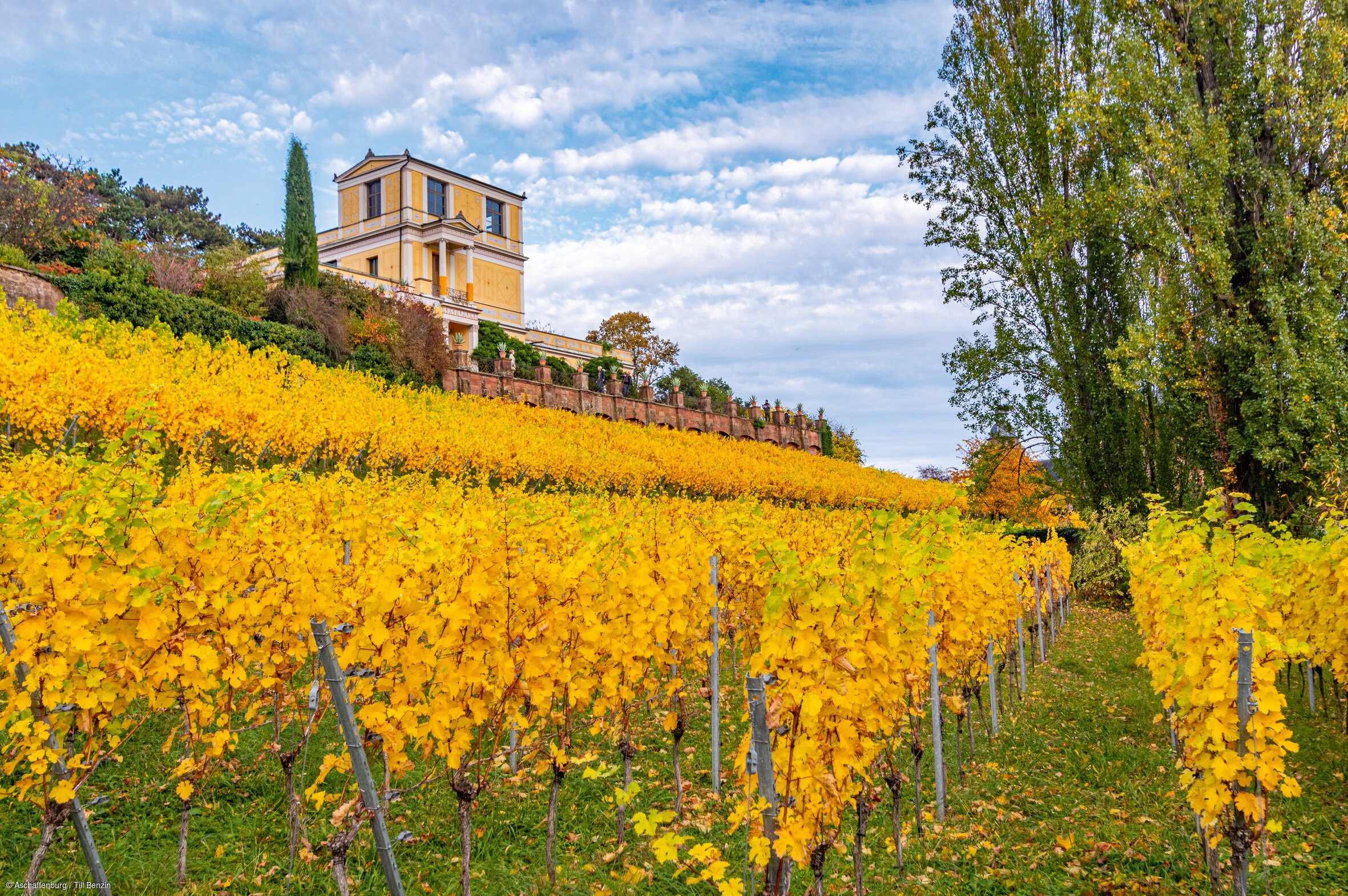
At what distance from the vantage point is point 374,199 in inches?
1660

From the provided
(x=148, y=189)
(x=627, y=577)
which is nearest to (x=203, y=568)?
(x=627, y=577)

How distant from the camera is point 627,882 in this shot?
179 inches

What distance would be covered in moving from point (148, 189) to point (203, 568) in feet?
166

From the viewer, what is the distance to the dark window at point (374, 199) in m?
41.7

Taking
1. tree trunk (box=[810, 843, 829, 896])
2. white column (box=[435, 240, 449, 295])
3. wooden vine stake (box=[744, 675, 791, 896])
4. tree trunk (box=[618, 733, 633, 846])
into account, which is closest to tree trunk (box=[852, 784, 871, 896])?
tree trunk (box=[810, 843, 829, 896])

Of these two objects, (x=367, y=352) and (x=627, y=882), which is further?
(x=367, y=352)

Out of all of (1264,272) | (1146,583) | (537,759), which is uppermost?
(1264,272)

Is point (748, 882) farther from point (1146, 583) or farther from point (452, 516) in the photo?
point (1146, 583)

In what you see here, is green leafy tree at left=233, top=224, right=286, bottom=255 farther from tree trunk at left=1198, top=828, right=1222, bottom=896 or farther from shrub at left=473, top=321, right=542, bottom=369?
tree trunk at left=1198, top=828, right=1222, bottom=896

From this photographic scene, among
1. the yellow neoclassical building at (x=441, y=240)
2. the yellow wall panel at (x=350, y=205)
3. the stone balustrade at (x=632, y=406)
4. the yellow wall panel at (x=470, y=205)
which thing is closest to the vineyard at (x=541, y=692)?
the stone balustrade at (x=632, y=406)

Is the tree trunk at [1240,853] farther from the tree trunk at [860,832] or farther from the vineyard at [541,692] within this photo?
the tree trunk at [860,832]

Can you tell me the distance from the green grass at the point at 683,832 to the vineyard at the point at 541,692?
30mm

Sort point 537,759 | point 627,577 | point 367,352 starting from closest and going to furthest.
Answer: point 627,577
point 537,759
point 367,352

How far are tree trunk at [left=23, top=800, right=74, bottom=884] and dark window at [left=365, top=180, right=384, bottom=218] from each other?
140 feet
